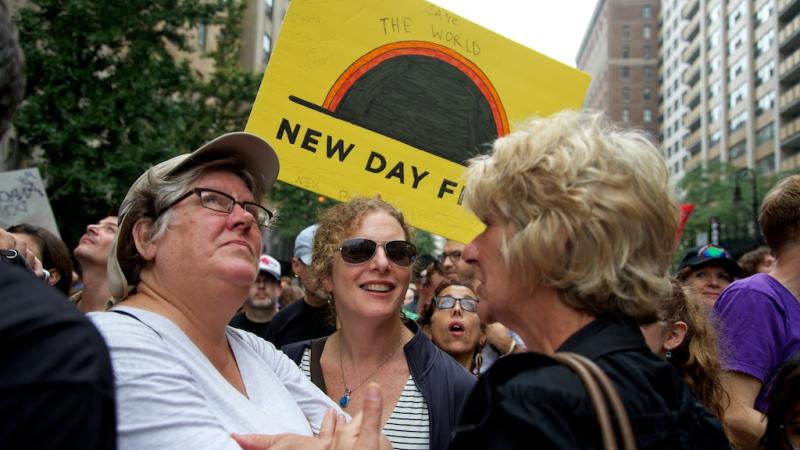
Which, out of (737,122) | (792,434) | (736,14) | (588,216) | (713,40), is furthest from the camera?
(713,40)

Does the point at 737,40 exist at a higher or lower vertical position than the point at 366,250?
higher

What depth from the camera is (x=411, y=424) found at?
9.77ft

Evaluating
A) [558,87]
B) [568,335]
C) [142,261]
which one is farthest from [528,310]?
[558,87]

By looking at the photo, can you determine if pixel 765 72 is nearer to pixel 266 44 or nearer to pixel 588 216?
pixel 266 44

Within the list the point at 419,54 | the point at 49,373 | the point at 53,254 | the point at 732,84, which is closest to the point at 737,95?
the point at 732,84

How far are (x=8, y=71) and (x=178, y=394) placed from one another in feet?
2.81

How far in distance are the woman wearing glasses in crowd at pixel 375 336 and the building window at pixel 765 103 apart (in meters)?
65.4

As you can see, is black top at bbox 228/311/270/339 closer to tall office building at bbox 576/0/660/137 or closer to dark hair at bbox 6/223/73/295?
dark hair at bbox 6/223/73/295

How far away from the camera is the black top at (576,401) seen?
59.8 inches

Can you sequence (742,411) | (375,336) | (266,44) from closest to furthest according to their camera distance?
(742,411), (375,336), (266,44)

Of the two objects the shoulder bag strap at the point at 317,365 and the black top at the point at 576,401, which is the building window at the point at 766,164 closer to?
the shoulder bag strap at the point at 317,365

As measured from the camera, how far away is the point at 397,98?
409 centimetres

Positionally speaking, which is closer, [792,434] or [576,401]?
[576,401]

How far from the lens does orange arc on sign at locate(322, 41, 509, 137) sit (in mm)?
4020
